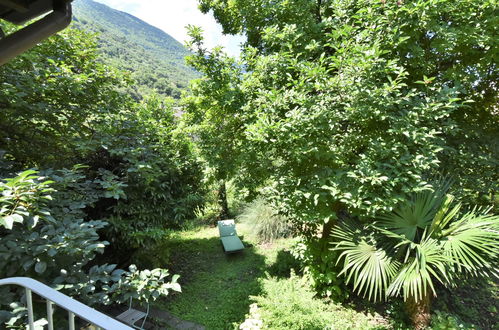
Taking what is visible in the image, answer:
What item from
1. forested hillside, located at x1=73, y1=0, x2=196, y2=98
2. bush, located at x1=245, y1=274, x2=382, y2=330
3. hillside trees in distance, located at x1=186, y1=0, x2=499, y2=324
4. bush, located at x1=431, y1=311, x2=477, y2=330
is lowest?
bush, located at x1=245, y1=274, x2=382, y2=330

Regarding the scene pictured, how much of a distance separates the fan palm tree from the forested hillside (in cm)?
3706

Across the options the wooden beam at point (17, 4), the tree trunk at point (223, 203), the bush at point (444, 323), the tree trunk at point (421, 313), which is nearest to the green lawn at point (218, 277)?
the tree trunk at point (421, 313)

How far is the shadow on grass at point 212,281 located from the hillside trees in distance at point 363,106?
1.46 m

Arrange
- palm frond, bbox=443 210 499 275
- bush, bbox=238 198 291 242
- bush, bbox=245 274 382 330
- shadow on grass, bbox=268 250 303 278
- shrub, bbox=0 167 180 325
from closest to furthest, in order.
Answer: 1. shrub, bbox=0 167 180 325
2. palm frond, bbox=443 210 499 275
3. bush, bbox=245 274 382 330
4. shadow on grass, bbox=268 250 303 278
5. bush, bbox=238 198 291 242

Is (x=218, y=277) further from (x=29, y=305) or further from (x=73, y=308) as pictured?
(x=73, y=308)

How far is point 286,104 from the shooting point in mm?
3336

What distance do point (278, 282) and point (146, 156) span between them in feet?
11.0

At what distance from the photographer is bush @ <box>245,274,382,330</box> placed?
322 centimetres

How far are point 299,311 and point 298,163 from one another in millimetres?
2220

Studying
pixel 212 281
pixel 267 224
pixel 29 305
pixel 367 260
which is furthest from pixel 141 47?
pixel 29 305

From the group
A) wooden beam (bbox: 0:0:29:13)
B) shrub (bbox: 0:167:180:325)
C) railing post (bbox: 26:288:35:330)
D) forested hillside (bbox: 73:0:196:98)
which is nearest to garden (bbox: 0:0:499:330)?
shrub (bbox: 0:167:180:325)

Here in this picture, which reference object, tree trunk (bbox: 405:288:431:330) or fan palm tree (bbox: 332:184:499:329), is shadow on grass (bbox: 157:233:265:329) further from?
tree trunk (bbox: 405:288:431:330)

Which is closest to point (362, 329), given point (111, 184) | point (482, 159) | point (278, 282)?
point (278, 282)

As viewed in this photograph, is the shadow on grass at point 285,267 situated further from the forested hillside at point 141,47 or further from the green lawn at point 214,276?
the forested hillside at point 141,47
